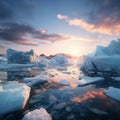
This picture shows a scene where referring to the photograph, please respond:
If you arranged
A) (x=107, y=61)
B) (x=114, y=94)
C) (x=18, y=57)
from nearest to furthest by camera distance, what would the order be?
(x=114, y=94) → (x=107, y=61) → (x=18, y=57)

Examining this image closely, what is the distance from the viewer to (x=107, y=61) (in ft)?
44.0

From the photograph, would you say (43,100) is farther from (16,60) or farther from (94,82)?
(16,60)

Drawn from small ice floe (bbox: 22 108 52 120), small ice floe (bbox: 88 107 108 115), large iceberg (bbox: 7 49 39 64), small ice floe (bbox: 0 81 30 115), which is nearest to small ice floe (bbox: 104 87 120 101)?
small ice floe (bbox: 88 107 108 115)

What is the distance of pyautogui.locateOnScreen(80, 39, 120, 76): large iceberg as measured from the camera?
13.2 m

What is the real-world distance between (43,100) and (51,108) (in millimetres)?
941

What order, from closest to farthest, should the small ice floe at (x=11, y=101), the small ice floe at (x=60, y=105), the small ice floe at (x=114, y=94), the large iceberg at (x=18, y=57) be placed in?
the small ice floe at (x=11, y=101), the small ice floe at (x=60, y=105), the small ice floe at (x=114, y=94), the large iceberg at (x=18, y=57)

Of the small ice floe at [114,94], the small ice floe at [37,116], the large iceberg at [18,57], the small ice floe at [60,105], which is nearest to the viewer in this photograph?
the small ice floe at [37,116]

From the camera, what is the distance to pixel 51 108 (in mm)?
4961

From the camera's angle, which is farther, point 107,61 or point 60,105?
point 107,61

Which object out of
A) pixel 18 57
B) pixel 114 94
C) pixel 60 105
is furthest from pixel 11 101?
pixel 18 57

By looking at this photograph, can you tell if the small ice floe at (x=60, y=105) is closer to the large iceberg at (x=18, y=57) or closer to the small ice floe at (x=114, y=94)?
the small ice floe at (x=114, y=94)

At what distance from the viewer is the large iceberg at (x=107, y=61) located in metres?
13.2

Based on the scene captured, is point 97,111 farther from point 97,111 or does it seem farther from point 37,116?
point 37,116

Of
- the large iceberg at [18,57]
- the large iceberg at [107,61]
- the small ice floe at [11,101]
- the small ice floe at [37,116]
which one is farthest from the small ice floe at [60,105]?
the large iceberg at [18,57]
